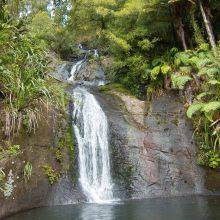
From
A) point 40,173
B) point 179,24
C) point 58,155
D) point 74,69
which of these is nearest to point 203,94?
point 179,24

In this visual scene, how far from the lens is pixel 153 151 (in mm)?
14227

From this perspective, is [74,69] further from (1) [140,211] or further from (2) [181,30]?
(1) [140,211]

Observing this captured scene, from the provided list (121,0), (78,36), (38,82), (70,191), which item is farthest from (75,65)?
(38,82)

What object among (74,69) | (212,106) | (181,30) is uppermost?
(74,69)

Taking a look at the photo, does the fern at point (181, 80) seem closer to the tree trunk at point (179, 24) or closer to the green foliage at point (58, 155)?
the tree trunk at point (179, 24)

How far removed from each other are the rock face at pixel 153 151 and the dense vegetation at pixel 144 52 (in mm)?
515

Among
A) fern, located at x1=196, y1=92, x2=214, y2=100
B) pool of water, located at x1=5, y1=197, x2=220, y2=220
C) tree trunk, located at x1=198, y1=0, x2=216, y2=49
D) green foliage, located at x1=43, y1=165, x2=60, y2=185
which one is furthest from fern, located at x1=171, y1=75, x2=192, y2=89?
green foliage, located at x1=43, y1=165, x2=60, y2=185

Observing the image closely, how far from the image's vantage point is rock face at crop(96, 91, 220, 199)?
1367 cm

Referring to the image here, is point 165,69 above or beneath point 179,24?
beneath

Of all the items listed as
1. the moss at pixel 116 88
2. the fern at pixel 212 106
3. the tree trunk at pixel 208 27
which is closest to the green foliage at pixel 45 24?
the moss at pixel 116 88

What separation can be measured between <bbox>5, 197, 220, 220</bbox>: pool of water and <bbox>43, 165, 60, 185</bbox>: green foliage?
0.98 metres

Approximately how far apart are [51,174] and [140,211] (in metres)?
3.25

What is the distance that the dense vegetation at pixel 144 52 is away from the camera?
10.3 metres

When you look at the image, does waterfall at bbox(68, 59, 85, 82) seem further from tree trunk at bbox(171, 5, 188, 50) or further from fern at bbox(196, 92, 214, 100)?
fern at bbox(196, 92, 214, 100)
